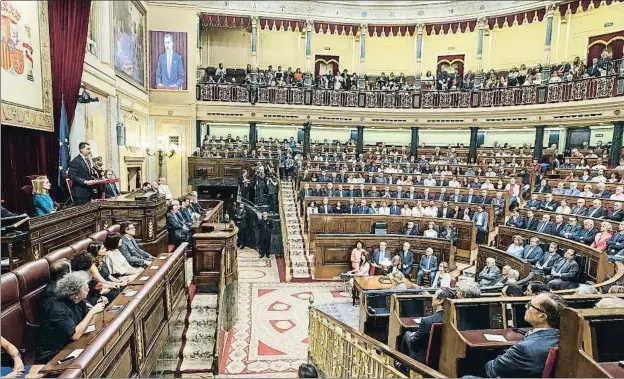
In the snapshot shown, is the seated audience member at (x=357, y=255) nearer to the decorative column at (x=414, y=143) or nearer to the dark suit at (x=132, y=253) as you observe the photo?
the dark suit at (x=132, y=253)

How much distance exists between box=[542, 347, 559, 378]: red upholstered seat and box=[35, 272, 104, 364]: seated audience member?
9.18 feet

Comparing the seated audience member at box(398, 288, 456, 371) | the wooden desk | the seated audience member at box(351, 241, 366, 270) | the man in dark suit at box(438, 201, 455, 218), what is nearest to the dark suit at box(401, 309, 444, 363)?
the seated audience member at box(398, 288, 456, 371)

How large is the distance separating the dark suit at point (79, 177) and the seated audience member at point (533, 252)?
23.0ft

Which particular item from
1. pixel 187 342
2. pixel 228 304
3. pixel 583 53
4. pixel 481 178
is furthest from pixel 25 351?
pixel 583 53

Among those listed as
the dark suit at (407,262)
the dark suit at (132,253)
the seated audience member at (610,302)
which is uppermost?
the seated audience member at (610,302)

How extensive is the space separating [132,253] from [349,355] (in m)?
2.90

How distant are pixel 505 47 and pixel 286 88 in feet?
30.3

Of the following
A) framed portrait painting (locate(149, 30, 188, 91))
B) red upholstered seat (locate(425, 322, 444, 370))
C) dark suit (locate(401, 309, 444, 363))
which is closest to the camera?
red upholstered seat (locate(425, 322, 444, 370))

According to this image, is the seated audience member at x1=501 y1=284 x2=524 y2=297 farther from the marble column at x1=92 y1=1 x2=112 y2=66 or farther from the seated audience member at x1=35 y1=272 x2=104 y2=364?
the marble column at x1=92 y1=1 x2=112 y2=66

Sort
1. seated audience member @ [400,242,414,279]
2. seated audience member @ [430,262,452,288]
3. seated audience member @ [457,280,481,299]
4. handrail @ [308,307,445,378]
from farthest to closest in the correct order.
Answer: seated audience member @ [400,242,414,279] → seated audience member @ [430,262,452,288] → seated audience member @ [457,280,481,299] → handrail @ [308,307,445,378]

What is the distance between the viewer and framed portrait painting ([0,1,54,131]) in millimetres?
4328

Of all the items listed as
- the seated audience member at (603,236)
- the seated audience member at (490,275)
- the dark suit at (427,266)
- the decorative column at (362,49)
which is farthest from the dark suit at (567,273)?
the decorative column at (362,49)

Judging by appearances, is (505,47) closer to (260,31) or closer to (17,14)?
(260,31)

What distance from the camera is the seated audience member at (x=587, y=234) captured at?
650 centimetres
